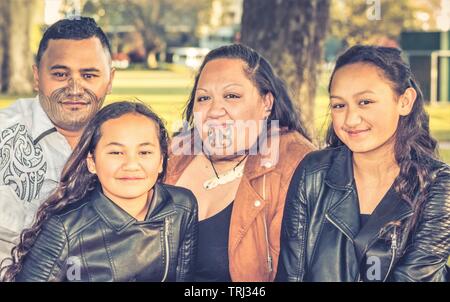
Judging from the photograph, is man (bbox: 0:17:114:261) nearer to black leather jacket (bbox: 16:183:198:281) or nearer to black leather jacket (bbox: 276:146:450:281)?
black leather jacket (bbox: 16:183:198:281)

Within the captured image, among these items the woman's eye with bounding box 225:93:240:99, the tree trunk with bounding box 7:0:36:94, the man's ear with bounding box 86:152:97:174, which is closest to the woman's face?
the woman's eye with bounding box 225:93:240:99

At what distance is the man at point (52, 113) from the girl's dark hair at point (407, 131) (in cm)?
119

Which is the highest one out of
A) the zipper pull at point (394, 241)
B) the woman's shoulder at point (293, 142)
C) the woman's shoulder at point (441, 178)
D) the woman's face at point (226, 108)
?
the woman's face at point (226, 108)

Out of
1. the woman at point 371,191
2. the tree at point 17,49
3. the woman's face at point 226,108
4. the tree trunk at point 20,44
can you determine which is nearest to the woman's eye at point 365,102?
the woman at point 371,191

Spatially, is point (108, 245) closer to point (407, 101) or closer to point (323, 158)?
point (323, 158)

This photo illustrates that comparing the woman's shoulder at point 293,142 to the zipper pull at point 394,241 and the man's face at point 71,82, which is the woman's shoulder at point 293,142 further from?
the man's face at point 71,82

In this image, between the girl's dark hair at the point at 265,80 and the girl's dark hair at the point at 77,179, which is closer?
the girl's dark hair at the point at 77,179

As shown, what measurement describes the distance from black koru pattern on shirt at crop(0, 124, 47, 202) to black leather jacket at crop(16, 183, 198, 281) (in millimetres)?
539

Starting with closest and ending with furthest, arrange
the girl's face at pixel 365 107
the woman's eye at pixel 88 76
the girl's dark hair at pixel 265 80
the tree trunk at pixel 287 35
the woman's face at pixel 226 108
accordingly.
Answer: the girl's face at pixel 365 107
the woman's face at pixel 226 108
the girl's dark hair at pixel 265 80
the woman's eye at pixel 88 76
the tree trunk at pixel 287 35

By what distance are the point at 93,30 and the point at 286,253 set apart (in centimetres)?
150

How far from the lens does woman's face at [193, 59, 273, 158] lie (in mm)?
3840

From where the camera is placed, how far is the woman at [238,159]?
12.0 feet

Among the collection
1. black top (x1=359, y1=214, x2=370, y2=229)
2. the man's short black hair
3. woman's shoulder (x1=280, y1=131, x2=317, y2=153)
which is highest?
the man's short black hair

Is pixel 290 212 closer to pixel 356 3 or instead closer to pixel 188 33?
pixel 356 3
